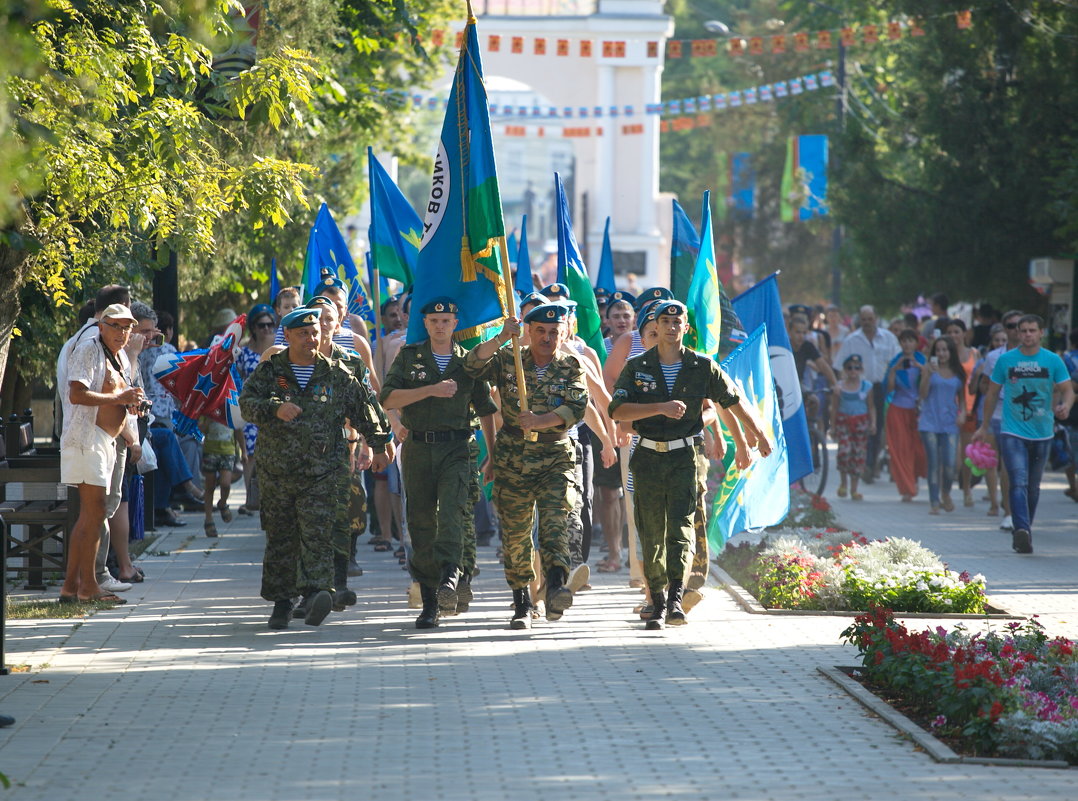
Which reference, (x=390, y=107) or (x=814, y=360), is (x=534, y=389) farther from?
(x=390, y=107)

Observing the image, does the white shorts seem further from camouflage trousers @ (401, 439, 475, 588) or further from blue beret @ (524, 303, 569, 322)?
blue beret @ (524, 303, 569, 322)

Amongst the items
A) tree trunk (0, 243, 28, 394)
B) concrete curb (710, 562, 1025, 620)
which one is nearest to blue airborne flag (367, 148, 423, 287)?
tree trunk (0, 243, 28, 394)

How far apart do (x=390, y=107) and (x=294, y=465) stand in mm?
15345

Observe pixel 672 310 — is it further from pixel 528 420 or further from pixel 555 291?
pixel 555 291

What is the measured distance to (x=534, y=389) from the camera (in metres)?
10.0

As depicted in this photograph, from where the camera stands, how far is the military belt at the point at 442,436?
33.1 feet

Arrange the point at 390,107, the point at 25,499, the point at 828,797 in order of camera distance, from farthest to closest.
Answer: the point at 390,107 < the point at 25,499 < the point at 828,797

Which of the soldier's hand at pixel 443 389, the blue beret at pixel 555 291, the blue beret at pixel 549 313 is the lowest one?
the soldier's hand at pixel 443 389

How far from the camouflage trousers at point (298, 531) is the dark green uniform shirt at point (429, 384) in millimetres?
648

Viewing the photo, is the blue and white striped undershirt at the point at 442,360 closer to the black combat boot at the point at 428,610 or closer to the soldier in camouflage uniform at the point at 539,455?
the soldier in camouflage uniform at the point at 539,455

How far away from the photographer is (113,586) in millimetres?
11547

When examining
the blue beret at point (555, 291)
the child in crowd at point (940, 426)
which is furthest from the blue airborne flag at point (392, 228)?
the child in crowd at point (940, 426)

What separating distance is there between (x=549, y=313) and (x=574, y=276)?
271 cm

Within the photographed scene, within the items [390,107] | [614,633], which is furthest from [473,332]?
[390,107]
